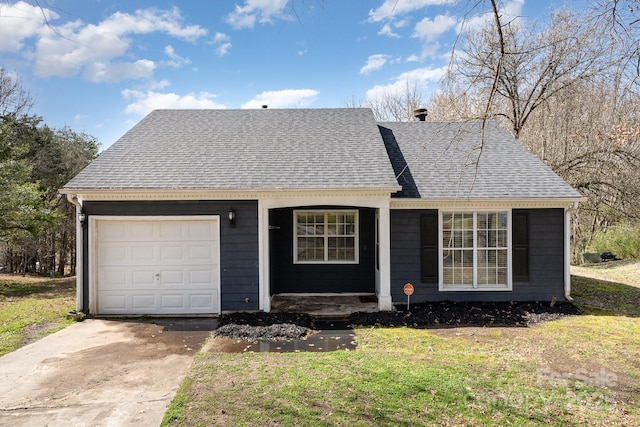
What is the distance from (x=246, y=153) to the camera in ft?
30.9

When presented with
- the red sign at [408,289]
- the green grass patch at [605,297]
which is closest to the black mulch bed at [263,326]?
the red sign at [408,289]

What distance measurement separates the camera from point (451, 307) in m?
8.36

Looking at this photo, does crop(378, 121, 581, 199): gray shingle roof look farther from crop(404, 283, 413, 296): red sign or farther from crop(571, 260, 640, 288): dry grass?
crop(571, 260, 640, 288): dry grass

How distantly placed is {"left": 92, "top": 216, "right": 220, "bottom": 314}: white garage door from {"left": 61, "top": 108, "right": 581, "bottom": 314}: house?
0.07ft

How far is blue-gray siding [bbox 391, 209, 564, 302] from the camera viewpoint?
28.6ft

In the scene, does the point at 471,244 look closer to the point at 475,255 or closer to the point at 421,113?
the point at 475,255

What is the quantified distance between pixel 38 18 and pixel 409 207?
24.0 ft

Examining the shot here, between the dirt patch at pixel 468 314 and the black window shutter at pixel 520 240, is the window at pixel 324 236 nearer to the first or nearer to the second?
the dirt patch at pixel 468 314

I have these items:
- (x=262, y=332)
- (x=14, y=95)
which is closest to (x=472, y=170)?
(x=262, y=332)

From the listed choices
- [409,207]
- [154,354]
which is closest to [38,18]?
[154,354]

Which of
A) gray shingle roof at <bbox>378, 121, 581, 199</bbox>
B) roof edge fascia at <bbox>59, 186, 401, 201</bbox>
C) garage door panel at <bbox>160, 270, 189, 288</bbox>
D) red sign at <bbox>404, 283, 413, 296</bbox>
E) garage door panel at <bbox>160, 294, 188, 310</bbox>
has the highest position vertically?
gray shingle roof at <bbox>378, 121, 581, 199</bbox>

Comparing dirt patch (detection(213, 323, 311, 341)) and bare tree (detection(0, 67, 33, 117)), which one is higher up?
bare tree (detection(0, 67, 33, 117))

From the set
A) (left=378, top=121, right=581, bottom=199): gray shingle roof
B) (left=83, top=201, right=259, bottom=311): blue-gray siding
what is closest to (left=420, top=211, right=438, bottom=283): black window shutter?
(left=378, top=121, right=581, bottom=199): gray shingle roof

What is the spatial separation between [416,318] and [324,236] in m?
3.67
